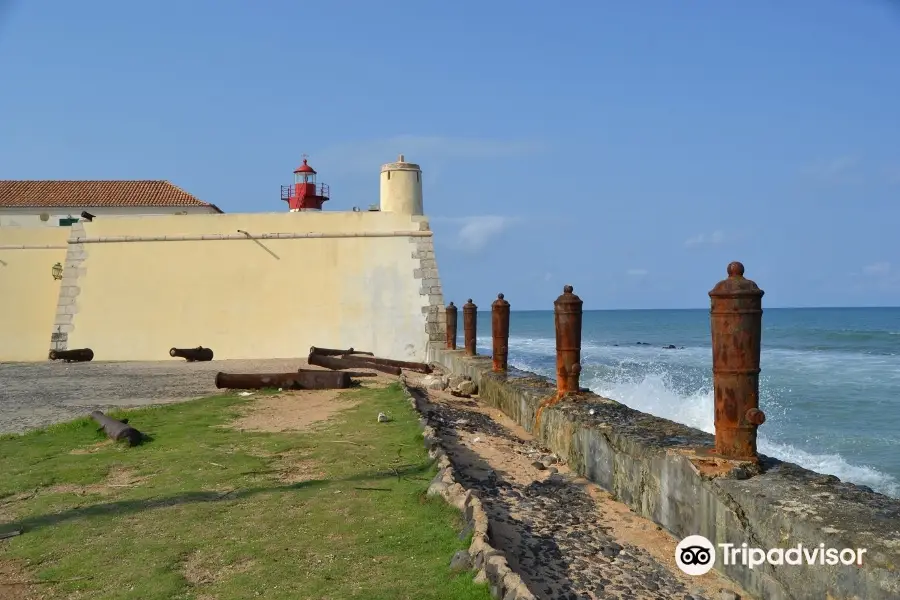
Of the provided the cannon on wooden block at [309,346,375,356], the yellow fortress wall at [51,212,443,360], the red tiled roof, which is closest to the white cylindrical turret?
the yellow fortress wall at [51,212,443,360]

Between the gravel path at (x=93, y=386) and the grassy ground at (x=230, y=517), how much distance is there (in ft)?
5.82

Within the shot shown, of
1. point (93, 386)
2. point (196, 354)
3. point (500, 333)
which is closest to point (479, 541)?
point (500, 333)

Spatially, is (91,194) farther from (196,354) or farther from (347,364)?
(347,364)

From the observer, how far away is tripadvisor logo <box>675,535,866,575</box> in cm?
323

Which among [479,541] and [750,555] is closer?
[479,541]

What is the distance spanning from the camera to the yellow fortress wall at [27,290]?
774 inches

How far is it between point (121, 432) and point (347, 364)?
674cm

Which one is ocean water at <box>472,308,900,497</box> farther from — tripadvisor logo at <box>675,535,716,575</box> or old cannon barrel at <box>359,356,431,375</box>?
tripadvisor logo at <box>675,535,716,575</box>

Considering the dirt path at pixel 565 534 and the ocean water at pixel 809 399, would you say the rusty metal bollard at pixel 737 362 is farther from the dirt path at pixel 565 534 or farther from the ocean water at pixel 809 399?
the ocean water at pixel 809 399

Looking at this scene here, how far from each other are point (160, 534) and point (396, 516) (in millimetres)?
1227

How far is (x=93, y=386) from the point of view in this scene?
38.5 feet

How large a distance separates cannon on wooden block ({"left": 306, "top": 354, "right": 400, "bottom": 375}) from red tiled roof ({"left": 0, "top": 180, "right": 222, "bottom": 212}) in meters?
20.0

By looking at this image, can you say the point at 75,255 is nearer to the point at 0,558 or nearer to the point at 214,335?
the point at 214,335

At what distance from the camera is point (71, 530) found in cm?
438
